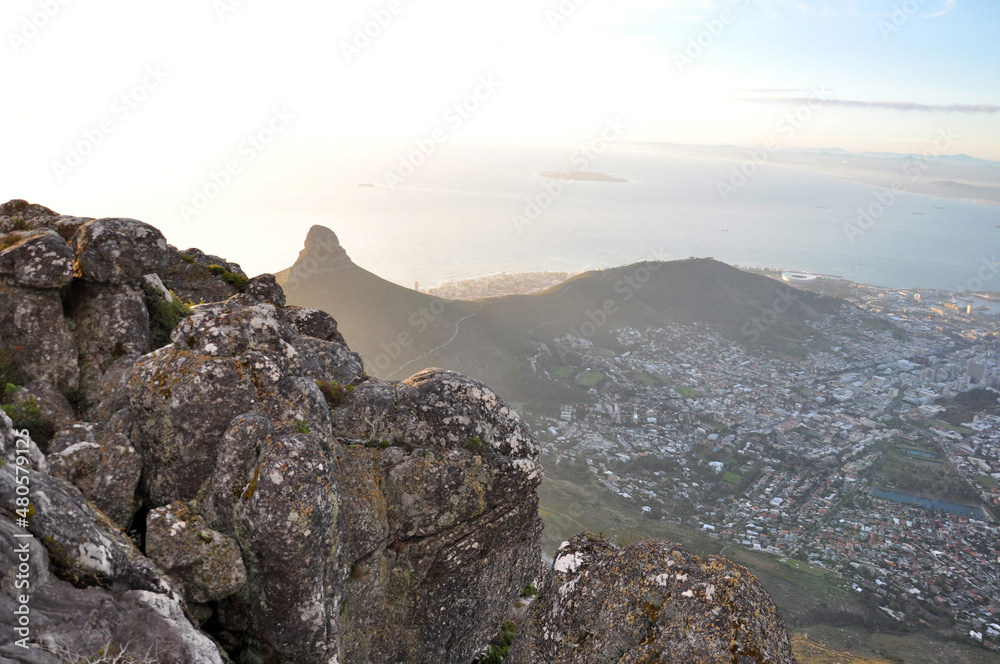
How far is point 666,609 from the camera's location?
8961mm

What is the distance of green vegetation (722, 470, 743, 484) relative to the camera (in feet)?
203

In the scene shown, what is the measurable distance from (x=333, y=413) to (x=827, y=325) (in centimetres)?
13513

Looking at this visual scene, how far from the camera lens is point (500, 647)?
14.4m

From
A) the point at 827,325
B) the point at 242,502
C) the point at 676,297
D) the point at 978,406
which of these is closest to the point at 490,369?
the point at 676,297

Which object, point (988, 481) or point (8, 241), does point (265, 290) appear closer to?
point (8, 241)

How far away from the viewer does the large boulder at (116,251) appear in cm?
1295

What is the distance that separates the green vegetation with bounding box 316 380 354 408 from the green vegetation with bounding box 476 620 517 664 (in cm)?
741

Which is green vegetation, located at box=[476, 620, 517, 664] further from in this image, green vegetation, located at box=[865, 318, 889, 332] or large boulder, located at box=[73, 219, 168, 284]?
green vegetation, located at box=[865, 318, 889, 332]

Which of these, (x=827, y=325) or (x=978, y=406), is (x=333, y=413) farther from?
(x=827, y=325)

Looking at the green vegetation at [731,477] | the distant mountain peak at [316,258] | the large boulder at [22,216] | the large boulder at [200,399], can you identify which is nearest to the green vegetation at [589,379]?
the green vegetation at [731,477]

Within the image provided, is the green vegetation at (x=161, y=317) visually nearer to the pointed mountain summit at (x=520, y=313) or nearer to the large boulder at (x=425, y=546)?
the large boulder at (x=425, y=546)

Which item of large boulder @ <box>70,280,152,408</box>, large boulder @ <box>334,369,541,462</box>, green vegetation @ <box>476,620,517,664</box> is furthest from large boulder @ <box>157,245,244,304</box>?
green vegetation @ <box>476,620,517,664</box>

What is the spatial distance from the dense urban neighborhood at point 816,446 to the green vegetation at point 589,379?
0.34 m

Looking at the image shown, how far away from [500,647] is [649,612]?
6825 millimetres
